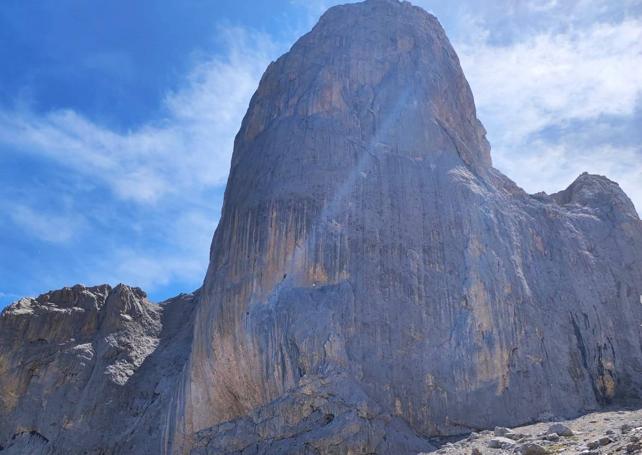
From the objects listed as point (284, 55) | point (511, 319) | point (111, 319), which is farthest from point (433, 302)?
point (111, 319)

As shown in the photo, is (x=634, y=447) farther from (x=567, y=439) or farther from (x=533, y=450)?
(x=567, y=439)

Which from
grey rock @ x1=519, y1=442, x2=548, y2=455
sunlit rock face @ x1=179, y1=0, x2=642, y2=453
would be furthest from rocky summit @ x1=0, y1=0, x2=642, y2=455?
grey rock @ x1=519, y1=442, x2=548, y2=455

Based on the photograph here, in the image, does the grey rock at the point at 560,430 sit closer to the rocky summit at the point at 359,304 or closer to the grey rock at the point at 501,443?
the rocky summit at the point at 359,304

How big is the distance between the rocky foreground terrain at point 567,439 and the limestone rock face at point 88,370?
43.0 ft

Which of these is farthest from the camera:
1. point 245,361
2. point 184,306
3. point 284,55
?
point 184,306

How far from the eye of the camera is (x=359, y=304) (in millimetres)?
28047

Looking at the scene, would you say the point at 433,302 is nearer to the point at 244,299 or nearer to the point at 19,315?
the point at 244,299

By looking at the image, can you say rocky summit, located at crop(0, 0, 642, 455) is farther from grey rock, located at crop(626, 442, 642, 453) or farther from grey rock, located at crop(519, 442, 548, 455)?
grey rock, located at crop(626, 442, 642, 453)

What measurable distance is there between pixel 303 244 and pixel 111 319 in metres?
15.0

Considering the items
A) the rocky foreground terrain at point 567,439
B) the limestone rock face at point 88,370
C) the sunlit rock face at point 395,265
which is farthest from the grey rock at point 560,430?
the limestone rock face at point 88,370

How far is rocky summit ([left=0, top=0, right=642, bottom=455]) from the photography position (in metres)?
26.8

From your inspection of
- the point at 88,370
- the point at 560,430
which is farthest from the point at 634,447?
the point at 88,370

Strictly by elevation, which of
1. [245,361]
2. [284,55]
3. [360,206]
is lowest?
[245,361]

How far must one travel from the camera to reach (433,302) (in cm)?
2898
